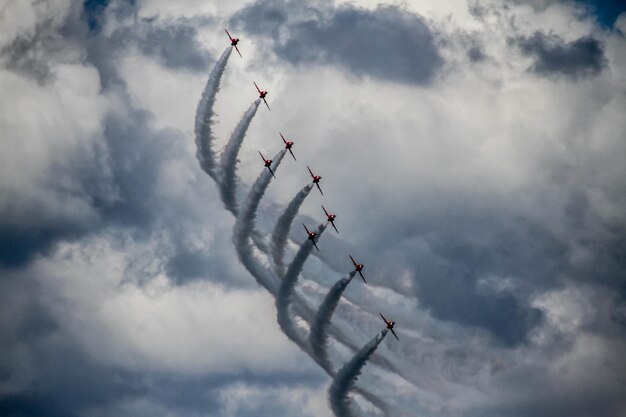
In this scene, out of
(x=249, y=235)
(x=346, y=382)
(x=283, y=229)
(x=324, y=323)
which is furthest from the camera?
(x=249, y=235)

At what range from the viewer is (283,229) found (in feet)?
431

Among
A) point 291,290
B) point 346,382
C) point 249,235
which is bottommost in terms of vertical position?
point 346,382

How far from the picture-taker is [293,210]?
130m

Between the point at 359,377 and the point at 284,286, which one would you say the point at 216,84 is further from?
the point at 359,377

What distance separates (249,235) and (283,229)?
286 inches

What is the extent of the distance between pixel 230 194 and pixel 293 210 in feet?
39.6

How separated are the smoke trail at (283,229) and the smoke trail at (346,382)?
696 inches

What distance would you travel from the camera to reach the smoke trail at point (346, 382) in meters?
122

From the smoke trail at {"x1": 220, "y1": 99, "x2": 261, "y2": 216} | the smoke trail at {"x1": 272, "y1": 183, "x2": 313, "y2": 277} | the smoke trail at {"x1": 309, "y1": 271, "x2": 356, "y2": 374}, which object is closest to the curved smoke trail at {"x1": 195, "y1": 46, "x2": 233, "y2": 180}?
the smoke trail at {"x1": 220, "y1": 99, "x2": 261, "y2": 216}

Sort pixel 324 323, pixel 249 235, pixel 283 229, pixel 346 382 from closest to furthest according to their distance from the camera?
pixel 346 382
pixel 324 323
pixel 283 229
pixel 249 235

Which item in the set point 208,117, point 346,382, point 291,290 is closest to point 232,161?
point 208,117

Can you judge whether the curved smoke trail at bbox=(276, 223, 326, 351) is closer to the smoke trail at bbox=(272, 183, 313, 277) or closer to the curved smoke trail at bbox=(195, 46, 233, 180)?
the smoke trail at bbox=(272, 183, 313, 277)

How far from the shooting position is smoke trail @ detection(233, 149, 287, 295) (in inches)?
5256

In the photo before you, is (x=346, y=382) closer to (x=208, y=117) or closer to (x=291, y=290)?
(x=291, y=290)
